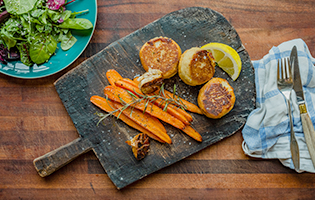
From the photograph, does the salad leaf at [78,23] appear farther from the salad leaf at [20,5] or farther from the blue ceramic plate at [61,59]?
the salad leaf at [20,5]

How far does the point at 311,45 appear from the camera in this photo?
269 cm

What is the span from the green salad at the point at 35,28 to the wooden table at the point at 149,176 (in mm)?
297

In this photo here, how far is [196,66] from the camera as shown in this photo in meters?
2.28

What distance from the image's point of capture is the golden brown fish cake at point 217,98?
233 centimetres

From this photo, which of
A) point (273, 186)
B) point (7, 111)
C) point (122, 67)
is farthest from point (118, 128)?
point (273, 186)

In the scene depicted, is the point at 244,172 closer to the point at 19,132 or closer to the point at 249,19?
the point at 249,19

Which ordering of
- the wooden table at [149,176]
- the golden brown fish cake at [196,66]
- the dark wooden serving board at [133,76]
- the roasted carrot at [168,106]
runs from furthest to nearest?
the wooden table at [149,176] → the dark wooden serving board at [133,76] → the roasted carrot at [168,106] → the golden brown fish cake at [196,66]

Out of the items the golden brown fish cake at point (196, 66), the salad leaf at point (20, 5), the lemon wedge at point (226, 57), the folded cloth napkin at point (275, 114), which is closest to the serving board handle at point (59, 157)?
the golden brown fish cake at point (196, 66)

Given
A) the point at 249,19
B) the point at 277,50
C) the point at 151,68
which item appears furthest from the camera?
the point at 249,19

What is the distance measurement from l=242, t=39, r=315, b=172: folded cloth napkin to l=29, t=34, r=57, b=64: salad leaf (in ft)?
8.77


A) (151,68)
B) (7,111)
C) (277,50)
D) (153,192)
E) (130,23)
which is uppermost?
(277,50)

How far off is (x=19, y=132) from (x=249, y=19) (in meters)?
3.55

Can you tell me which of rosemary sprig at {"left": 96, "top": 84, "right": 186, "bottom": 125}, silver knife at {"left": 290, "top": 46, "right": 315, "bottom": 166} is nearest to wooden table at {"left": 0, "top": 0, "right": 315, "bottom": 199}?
silver knife at {"left": 290, "top": 46, "right": 315, "bottom": 166}

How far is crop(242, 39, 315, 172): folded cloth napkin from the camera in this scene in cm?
241
